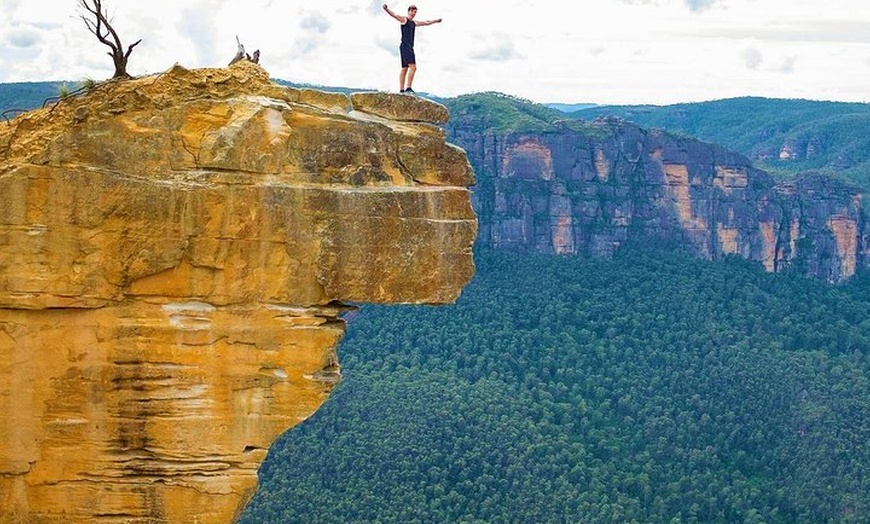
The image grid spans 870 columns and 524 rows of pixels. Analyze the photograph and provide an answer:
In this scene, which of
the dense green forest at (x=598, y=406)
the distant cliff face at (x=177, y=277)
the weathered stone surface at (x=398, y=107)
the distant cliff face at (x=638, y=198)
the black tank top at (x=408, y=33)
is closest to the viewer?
the distant cliff face at (x=177, y=277)

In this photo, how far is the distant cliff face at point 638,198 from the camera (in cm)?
9112

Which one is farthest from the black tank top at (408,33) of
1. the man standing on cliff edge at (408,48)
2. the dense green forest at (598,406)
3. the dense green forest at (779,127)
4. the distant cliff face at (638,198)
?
the dense green forest at (779,127)

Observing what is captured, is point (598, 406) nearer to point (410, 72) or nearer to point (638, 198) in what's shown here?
point (638, 198)

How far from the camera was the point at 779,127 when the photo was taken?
6555 inches

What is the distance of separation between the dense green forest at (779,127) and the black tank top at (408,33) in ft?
374

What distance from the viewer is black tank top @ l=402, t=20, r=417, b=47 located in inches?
671

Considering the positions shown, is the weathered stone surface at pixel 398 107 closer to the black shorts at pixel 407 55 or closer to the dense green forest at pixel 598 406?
the black shorts at pixel 407 55

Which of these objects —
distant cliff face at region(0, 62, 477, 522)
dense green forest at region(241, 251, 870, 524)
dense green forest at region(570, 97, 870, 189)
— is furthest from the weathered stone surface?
dense green forest at region(570, 97, 870, 189)

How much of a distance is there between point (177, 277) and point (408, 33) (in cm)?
522

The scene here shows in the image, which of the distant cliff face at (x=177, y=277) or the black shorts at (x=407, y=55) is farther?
the black shorts at (x=407, y=55)

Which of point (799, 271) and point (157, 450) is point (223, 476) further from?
point (799, 271)

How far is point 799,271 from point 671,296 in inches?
589

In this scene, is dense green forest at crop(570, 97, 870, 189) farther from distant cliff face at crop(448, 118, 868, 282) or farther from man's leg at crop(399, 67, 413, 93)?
man's leg at crop(399, 67, 413, 93)

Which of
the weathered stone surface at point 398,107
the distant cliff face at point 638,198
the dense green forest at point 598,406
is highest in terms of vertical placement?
the weathered stone surface at point 398,107
